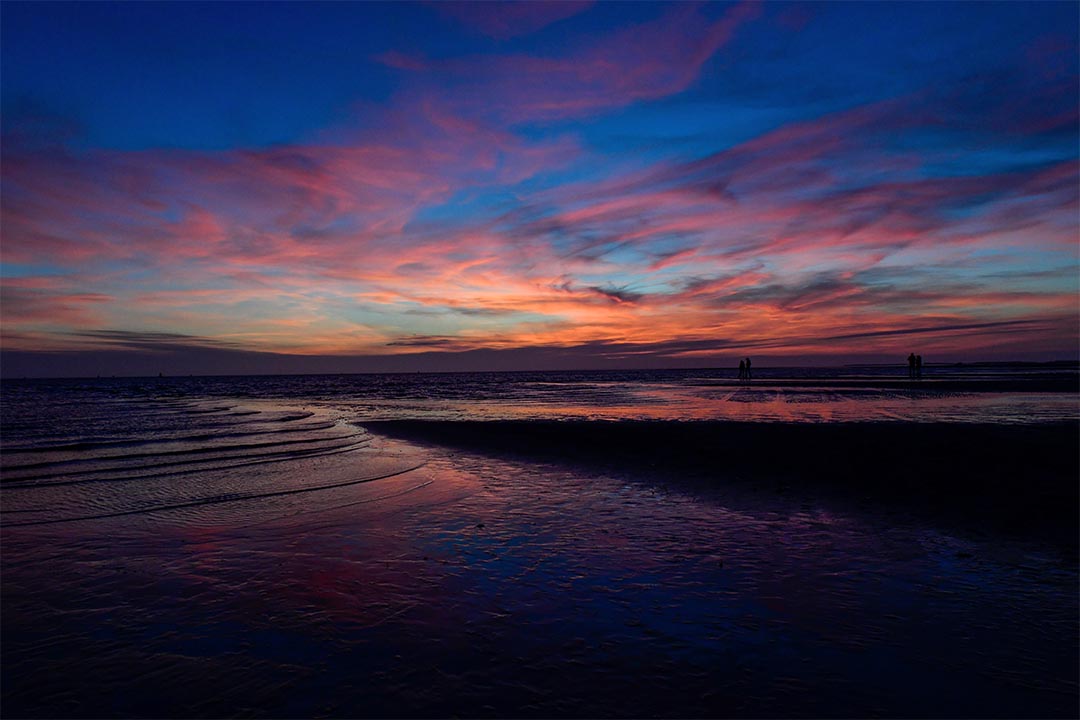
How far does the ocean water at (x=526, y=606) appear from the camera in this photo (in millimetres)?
5234

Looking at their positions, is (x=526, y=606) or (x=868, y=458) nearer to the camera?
(x=526, y=606)

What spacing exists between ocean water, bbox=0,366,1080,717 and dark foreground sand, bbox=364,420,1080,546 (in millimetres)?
988

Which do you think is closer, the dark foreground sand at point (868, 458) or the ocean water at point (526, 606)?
the ocean water at point (526, 606)

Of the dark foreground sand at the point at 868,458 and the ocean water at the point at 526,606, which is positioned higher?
the dark foreground sand at the point at 868,458

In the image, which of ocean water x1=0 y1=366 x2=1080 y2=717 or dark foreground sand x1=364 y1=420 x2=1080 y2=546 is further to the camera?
dark foreground sand x1=364 y1=420 x2=1080 y2=546

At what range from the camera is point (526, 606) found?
7.19 m

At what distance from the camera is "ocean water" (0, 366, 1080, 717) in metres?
5.23

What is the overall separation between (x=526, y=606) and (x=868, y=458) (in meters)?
13.2

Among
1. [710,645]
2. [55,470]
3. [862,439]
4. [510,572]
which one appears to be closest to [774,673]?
[710,645]

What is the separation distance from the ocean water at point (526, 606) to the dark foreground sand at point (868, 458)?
0.99 meters

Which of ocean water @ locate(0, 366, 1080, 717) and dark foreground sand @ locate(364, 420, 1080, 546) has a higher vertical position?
dark foreground sand @ locate(364, 420, 1080, 546)

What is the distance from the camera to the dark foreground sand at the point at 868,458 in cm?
1157

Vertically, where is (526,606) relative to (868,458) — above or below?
below

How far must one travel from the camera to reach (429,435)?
88.9 feet
